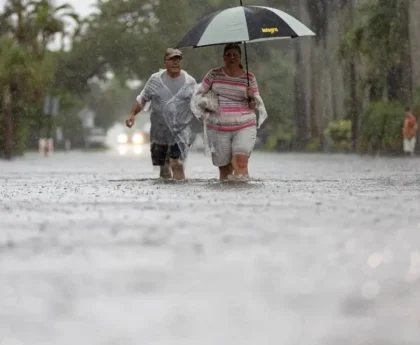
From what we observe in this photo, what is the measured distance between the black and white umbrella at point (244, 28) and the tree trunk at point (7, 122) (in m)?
28.2

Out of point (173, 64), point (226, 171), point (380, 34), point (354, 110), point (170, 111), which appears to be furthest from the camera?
point (354, 110)

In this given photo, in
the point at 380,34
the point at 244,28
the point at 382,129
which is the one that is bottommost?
the point at 382,129

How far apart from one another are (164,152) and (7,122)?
2832 cm

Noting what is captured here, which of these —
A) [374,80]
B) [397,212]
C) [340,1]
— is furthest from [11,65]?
[397,212]

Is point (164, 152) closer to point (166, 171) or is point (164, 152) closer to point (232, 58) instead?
point (166, 171)

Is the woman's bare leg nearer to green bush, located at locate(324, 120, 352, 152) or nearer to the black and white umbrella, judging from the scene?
the black and white umbrella

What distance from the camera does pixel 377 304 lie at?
5.16 meters

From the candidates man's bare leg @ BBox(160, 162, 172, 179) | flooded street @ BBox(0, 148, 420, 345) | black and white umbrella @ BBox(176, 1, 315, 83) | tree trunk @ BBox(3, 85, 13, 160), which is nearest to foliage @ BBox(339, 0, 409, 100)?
tree trunk @ BBox(3, 85, 13, 160)

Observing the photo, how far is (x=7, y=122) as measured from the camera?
45.4 metres

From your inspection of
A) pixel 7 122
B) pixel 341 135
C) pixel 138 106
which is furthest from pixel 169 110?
pixel 341 135

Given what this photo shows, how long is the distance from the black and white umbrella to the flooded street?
4733mm

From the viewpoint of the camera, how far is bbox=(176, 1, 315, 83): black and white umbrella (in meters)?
16.0

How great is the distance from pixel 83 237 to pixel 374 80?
36082 mm

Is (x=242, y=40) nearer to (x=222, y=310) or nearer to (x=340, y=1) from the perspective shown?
(x=222, y=310)
